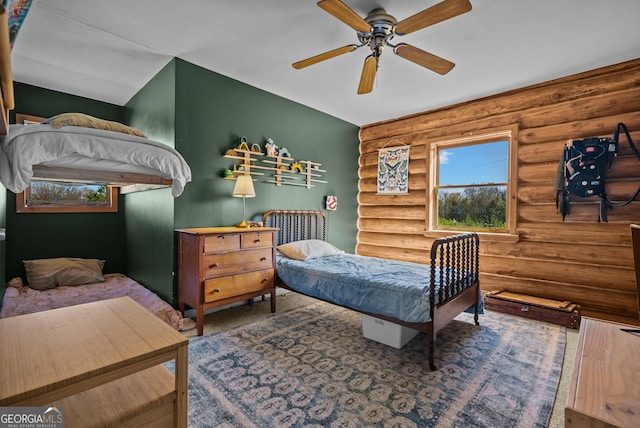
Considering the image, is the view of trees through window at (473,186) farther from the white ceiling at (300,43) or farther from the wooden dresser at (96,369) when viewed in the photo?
the wooden dresser at (96,369)

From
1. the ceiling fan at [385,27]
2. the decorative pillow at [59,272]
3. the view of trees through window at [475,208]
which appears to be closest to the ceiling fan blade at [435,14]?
the ceiling fan at [385,27]

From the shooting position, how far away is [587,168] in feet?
10.7

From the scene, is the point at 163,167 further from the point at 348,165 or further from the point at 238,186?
the point at 348,165

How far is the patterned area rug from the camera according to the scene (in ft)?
5.76

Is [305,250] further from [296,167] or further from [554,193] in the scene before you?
[554,193]

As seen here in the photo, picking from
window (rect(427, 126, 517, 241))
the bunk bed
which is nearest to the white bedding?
the bunk bed

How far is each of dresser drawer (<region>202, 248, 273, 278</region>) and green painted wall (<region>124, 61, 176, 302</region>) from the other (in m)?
0.65

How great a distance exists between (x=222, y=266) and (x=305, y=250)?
110cm

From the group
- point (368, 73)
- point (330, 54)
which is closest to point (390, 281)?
point (368, 73)

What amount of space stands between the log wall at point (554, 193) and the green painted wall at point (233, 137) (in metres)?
1.66

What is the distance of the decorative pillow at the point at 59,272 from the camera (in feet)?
11.9

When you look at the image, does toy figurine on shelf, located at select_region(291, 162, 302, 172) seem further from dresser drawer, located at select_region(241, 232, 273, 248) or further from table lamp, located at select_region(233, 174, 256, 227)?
dresser drawer, located at select_region(241, 232, 273, 248)

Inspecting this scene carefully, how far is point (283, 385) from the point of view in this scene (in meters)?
2.04

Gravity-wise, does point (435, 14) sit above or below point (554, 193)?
above
